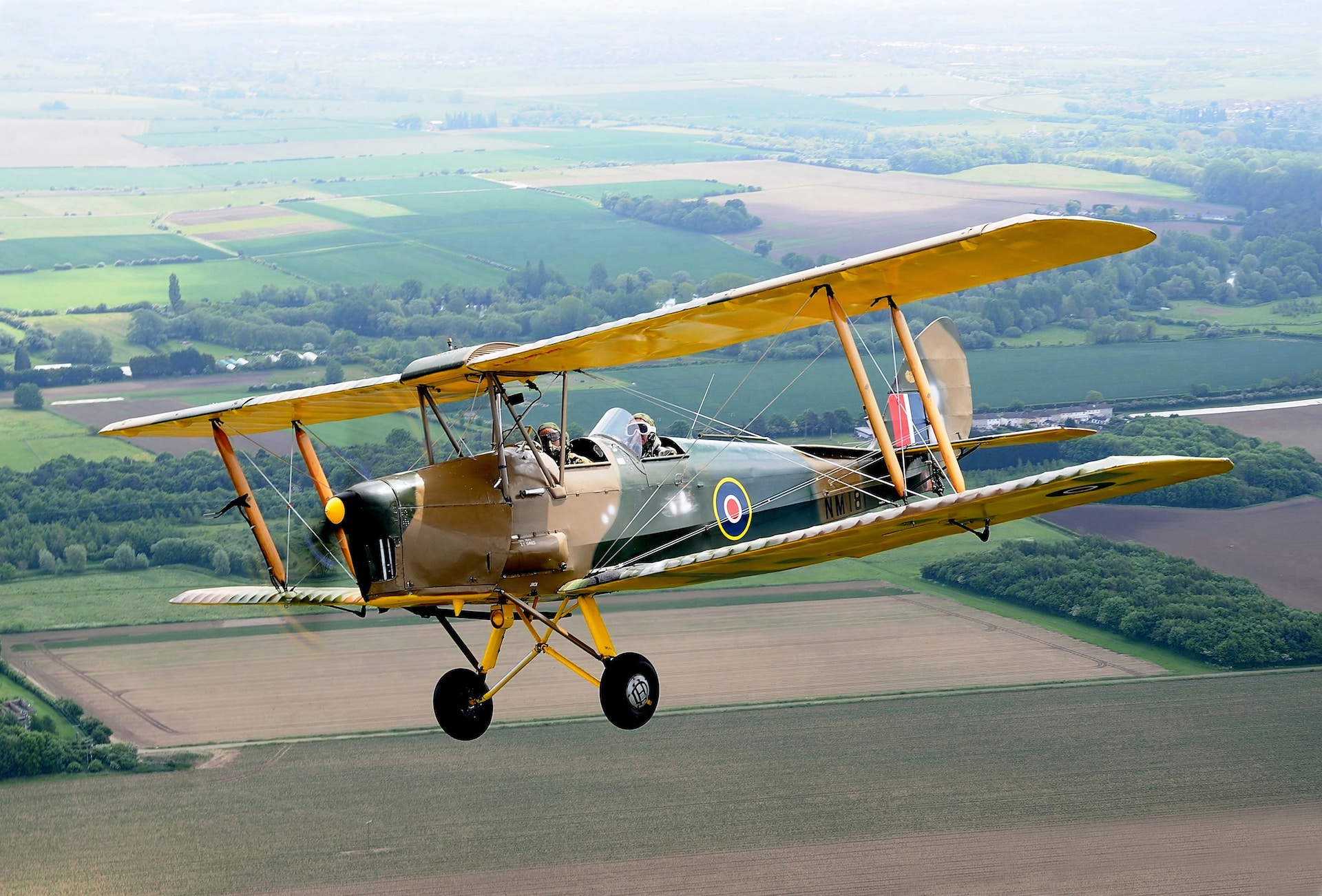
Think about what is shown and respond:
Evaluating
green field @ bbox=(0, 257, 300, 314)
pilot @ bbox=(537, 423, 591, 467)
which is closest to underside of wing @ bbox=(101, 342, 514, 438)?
pilot @ bbox=(537, 423, 591, 467)

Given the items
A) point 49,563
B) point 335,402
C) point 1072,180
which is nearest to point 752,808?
point 335,402

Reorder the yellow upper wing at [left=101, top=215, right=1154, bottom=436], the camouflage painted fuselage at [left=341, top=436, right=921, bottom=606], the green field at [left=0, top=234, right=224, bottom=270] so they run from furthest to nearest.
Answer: the green field at [left=0, top=234, right=224, bottom=270] → the camouflage painted fuselage at [left=341, top=436, right=921, bottom=606] → the yellow upper wing at [left=101, top=215, right=1154, bottom=436]

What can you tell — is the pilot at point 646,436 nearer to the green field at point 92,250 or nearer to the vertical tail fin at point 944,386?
the vertical tail fin at point 944,386

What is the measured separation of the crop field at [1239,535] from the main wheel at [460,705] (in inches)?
2656

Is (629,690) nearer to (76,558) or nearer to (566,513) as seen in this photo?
(566,513)

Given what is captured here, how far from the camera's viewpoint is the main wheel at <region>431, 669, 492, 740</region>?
18.1m

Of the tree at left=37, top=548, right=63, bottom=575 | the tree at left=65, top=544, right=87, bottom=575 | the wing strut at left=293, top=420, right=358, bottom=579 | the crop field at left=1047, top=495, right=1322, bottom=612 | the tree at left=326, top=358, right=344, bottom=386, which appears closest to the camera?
the wing strut at left=293, top=420, right=358, bottom=579

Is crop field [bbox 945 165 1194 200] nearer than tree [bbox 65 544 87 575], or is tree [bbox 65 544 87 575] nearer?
tree [bbox 65 544 87 575]

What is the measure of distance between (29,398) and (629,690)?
10896 centimetres

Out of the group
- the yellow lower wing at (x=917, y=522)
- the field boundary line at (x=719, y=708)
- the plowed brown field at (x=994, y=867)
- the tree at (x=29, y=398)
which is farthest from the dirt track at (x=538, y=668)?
the tree at (x=29, y=398)

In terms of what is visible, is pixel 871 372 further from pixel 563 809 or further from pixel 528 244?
pixel 528 244

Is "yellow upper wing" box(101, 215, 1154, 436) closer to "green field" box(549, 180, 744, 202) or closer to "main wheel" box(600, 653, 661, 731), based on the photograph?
"main wheel" box(600, 653, 661, 731)

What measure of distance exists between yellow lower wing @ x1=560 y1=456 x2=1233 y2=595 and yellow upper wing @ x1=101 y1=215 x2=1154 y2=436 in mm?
2187

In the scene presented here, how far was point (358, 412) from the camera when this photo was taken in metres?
21.2
